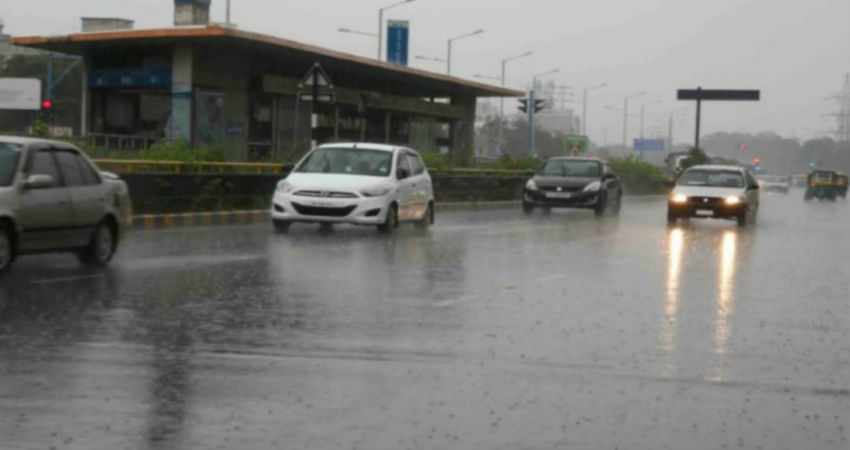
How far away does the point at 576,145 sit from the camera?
86.4 meters

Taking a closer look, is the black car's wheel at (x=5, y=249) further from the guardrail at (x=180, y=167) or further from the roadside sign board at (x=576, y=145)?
the roadside sign board at (x=576, y=145)

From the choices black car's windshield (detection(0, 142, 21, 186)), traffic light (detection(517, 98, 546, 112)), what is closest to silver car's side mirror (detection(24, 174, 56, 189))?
black car's windshield (detection(0, 142, 21, 186))

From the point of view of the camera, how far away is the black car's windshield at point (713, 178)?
37.5m

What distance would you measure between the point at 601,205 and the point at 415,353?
2997 cm

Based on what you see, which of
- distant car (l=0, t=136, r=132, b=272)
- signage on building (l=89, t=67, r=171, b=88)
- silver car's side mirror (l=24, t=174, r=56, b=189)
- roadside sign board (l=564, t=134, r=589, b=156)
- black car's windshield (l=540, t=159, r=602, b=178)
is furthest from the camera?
roadside sign board (l=564, t=134, r=589, b=156)

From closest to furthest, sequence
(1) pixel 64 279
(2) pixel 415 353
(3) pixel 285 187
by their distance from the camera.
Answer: (2) pixel 415 353
(1) pixel 64 279
(3) pixel 285 187

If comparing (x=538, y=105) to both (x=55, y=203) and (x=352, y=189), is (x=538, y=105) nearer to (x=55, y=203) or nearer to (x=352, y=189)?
(x=352, y=189)

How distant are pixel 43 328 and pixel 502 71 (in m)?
82.6

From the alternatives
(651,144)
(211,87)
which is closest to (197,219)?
(211,87)

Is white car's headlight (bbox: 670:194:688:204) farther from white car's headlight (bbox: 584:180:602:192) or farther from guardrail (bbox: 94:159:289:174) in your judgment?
guardrail (bbox: 94:159:289:174)

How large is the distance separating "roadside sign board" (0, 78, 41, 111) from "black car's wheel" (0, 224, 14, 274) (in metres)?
74.0

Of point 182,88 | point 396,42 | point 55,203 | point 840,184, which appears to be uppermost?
point 396,42

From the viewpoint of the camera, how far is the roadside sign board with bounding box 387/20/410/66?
7294 cm

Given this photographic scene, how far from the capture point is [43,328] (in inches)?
440
